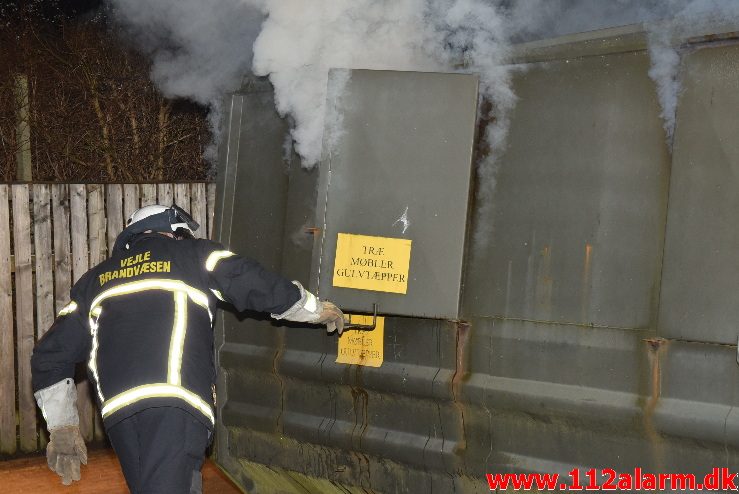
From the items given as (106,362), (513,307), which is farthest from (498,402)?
(106,362)

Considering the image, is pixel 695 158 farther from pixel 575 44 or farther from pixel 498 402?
→ pixel 498 402

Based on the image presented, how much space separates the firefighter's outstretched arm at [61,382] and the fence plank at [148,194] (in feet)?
7.83

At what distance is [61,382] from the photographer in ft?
12.4

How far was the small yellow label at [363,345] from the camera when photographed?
3699mm

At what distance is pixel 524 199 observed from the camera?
10.7 feet

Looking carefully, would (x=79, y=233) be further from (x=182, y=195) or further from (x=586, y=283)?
(x=586, y=283)

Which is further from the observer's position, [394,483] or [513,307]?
[394,483]

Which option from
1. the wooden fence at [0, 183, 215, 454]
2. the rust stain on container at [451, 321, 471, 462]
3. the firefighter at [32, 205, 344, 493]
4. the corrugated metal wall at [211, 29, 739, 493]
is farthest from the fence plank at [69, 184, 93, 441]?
the rust stain on container at [451, 321, 471, 462]

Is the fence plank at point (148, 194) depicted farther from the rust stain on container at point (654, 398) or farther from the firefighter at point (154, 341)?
the rust stain on container at point (654, 398)

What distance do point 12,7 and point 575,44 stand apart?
8.84m

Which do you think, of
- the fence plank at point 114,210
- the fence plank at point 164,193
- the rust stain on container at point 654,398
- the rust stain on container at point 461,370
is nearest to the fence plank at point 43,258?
the fence plank at point 114,210

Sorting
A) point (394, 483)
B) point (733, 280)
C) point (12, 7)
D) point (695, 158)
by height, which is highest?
point (12, 7)

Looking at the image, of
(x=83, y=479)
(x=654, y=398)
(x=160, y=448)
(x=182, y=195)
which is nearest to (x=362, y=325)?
(x=160, y=448)

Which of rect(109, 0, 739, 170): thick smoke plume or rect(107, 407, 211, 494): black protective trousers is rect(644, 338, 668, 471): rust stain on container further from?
rect(107, 407, 211, 494): black protective trousers
